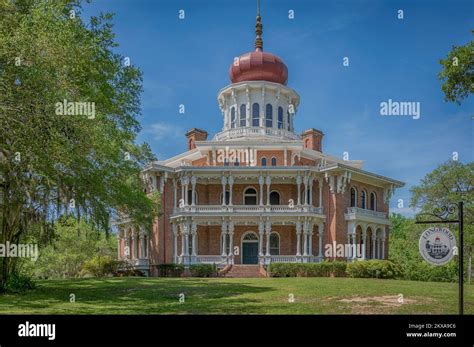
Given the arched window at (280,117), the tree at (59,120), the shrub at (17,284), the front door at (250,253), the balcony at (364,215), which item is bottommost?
the front door at (250,253)

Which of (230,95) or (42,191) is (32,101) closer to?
(42,191)

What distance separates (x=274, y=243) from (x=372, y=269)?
10.2m

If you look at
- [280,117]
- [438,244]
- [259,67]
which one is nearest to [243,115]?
[280,117]

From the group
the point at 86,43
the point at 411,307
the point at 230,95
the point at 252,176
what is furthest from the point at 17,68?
the point at 230,95

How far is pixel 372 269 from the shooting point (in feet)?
110

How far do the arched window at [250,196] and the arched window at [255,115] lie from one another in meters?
7.80

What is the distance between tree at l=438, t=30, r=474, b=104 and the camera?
15289 mm

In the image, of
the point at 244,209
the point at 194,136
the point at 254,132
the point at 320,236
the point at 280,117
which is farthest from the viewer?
the point at 194,136

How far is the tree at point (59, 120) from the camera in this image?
1416 centimetres

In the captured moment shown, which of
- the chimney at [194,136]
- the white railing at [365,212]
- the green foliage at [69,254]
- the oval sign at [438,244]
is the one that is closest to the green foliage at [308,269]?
the white railing at [365,212]

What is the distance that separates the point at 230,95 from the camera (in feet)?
159

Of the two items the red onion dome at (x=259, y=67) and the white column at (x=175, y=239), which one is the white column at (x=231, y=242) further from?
the red onion dome at (x=259, y=67)

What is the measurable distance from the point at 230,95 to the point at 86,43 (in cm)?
3098

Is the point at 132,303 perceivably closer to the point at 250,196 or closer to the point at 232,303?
the point at 232,303
